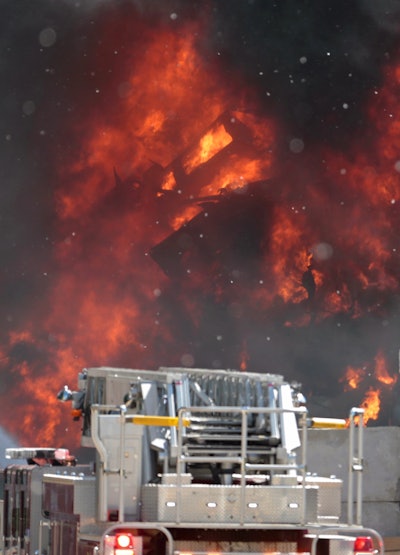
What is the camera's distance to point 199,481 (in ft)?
50.9

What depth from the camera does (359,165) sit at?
1809 inches

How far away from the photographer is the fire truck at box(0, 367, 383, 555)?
14.5 metres

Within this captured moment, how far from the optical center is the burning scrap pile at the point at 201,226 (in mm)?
44562

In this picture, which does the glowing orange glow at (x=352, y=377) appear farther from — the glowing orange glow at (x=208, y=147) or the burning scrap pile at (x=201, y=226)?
the glowing orange glow at (x=208, y=147)

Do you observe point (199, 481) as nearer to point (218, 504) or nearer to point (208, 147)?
point (218, 504)

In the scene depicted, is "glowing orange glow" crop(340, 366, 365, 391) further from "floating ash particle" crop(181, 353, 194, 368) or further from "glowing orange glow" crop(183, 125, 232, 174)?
"glowing orange glow" crop(183, 125, 232, 174)

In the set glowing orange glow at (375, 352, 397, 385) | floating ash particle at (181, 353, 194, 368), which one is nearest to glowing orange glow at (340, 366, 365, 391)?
glowing orange glow at (375, 352, 397, 385)

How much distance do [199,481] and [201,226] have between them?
29.9 m

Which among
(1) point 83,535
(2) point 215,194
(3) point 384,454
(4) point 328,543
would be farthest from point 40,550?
(2) point 215,194

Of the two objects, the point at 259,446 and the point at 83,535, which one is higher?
the point at 259,446

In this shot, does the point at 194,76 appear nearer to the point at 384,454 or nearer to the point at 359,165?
the point at 359,165

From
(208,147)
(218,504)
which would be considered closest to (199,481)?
(218,504)

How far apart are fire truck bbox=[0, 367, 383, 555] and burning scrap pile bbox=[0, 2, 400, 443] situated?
27819mm

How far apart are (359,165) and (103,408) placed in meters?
32.2
